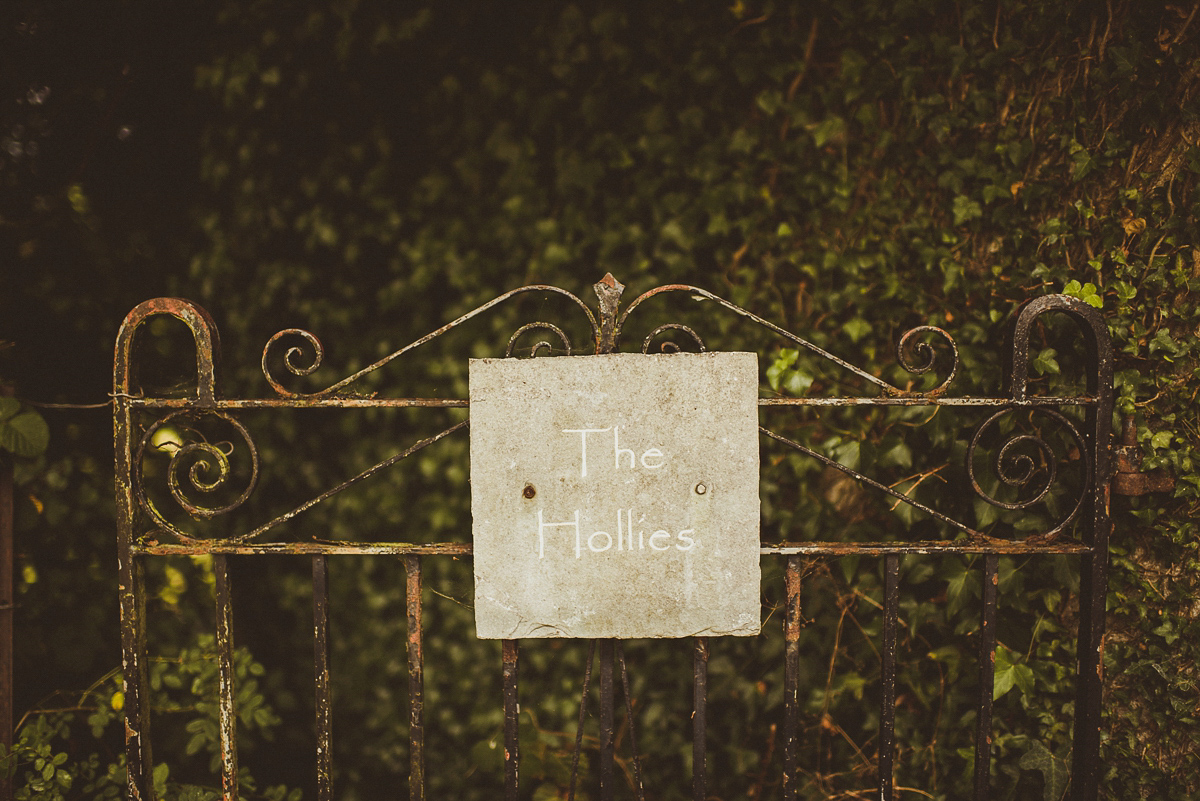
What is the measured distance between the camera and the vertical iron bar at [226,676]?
137cm

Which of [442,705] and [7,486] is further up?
[7,486]

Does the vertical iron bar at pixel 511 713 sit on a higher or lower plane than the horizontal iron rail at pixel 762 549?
lower

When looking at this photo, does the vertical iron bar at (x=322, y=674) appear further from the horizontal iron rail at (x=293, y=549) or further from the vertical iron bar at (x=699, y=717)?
the vertical iron bar at (x=699, y=717)

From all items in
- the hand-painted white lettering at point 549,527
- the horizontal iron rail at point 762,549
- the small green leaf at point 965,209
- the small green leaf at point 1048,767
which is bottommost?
the small green leaf at point 1048,767

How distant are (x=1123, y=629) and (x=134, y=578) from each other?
8.50ft

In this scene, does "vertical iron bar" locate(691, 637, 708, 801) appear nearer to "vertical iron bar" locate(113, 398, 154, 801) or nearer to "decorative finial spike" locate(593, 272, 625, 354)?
"decorative finial spike" locate(593, 272, 625, 354)

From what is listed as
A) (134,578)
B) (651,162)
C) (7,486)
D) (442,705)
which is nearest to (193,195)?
(7,486)

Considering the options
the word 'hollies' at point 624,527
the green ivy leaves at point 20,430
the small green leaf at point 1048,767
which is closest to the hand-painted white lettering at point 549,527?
the word 'hollies' at point 624,527

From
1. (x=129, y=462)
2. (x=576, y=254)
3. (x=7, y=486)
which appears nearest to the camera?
(x=129, y=462)

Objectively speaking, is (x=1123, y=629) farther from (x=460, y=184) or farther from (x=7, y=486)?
(x=7, y=486)

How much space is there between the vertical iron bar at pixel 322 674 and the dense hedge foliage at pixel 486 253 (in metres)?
0.57

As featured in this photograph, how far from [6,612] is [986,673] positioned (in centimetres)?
276

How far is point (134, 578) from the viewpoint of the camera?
1.38 m

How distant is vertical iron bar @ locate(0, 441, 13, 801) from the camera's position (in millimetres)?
1803
